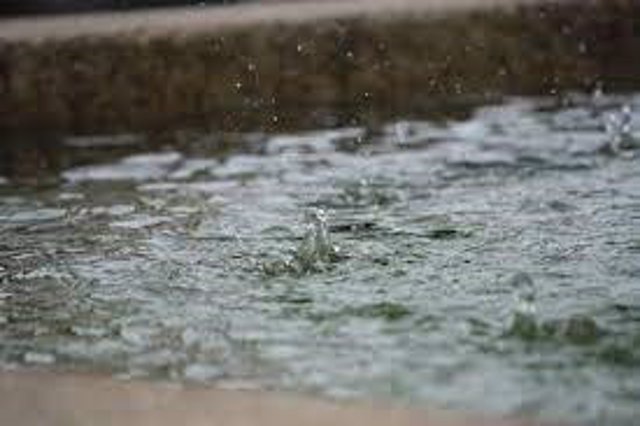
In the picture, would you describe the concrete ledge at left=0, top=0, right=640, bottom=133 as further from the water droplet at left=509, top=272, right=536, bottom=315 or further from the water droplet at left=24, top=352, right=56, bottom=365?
the water droplet at left=24, top=352, right=56, bottom=365

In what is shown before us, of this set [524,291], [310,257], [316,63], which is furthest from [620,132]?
[524,291]

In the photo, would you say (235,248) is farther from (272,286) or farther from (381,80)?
(381,80)

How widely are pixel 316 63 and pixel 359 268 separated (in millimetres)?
3677

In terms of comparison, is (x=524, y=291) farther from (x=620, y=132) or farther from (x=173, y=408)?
(x=620, y=132)

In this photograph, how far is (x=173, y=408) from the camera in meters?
2.39

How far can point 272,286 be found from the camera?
385 centimetres

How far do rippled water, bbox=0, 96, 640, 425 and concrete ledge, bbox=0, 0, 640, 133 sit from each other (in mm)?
1052

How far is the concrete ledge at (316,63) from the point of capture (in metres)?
7.56

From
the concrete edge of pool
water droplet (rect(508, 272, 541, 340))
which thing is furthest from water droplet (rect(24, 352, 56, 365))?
water droplet (rect(508, 272, 541, 340))

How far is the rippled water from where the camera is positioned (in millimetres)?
2938

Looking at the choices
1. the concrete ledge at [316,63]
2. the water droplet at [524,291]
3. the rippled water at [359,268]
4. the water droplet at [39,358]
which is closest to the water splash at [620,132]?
the rippled water at [359,268]

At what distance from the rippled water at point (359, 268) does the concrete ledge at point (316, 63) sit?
3.45 ft

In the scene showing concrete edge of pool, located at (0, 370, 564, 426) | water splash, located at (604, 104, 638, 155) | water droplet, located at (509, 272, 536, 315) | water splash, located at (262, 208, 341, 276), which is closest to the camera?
concrete edge of pool, located at (0, 370, 564, 426)

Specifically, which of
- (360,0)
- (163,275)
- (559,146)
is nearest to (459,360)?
(163,275)
